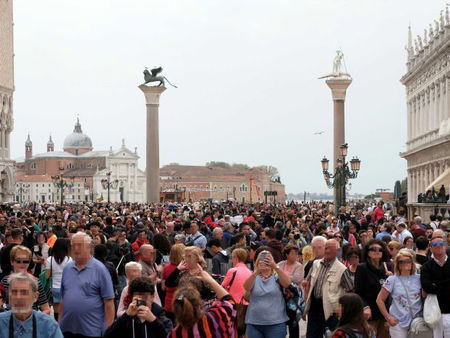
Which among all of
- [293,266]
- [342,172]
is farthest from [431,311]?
[342,172]

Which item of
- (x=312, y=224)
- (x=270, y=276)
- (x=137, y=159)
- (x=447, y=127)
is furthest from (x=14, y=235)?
(x=137, y=159)

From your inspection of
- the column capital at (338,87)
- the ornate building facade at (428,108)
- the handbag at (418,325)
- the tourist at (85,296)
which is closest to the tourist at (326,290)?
the handbag at (418,325)

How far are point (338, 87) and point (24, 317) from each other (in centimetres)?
4692

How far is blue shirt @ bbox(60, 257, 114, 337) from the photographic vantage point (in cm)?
Result: 796

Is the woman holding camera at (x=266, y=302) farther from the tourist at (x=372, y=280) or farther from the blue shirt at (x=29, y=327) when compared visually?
the blue shirt at (x=29, y=327)

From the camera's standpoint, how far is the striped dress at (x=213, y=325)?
19.7ft

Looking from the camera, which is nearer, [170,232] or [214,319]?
[214,319]

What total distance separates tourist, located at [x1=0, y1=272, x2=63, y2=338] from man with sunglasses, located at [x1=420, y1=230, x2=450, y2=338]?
4143 millimetres

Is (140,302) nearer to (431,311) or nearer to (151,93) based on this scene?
(431,311)

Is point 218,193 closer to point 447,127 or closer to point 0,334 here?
point 447,127

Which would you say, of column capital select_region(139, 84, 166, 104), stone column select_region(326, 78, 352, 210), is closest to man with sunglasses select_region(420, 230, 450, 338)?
stone column select_region(326, 78, 352, 210)

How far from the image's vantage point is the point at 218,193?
165m

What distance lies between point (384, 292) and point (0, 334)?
4260 mm

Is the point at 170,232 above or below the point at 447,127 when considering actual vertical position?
below
